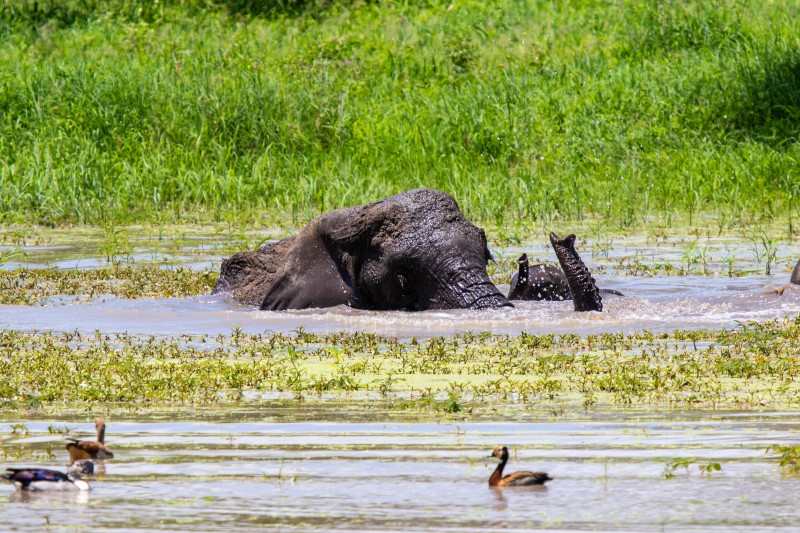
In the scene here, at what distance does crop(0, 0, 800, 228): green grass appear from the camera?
16.2 m

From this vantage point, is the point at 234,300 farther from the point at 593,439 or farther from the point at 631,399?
the point at 593,439

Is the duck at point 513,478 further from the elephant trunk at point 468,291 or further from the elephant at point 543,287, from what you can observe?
the elephant at point 543,287

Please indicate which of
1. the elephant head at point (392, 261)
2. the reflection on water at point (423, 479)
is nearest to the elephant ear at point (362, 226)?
the elephant head at point (392, 261)

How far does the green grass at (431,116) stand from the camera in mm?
16250

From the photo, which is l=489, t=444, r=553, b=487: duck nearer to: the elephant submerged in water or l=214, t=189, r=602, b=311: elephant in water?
l=214, t=189, r=602, b=311: elephant in water

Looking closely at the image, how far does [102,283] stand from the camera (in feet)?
38.6

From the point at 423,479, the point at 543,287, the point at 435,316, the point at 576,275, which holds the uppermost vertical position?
the point at 576,275

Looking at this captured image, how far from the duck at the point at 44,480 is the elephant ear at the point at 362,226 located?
494 centimetres

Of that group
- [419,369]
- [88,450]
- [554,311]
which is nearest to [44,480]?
[88,450]

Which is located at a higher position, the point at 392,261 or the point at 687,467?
the point at 392,261

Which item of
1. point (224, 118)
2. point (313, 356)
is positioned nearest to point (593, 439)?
point (313, 356)

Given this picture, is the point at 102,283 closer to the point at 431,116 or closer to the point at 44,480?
the point at 44,480

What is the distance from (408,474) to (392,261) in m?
4.69

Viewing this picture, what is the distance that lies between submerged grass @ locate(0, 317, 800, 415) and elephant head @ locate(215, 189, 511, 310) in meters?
0.90
